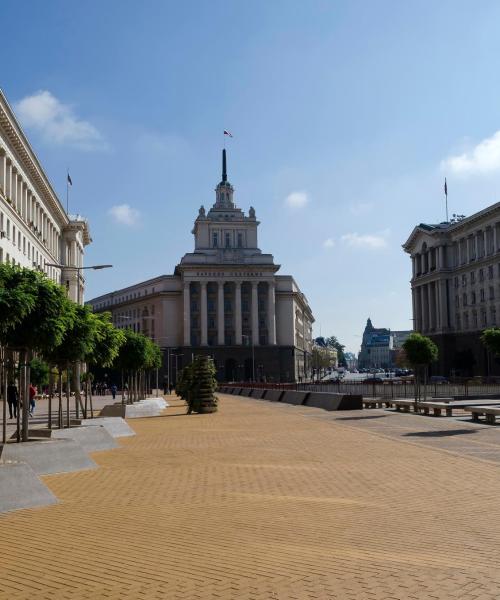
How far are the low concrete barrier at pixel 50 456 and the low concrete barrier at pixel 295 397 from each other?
3155 cm

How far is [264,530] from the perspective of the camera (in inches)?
373

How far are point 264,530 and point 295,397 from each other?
39807 mm

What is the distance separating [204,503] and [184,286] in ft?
403

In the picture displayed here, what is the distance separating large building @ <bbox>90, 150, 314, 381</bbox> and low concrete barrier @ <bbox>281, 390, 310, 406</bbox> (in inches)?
2856

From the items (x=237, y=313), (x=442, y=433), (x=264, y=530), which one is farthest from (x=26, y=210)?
(x=237, y=313)

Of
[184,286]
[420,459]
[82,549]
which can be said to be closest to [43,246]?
[184,286]

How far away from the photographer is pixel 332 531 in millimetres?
9367

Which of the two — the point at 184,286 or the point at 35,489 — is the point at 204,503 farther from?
the point at 184,286

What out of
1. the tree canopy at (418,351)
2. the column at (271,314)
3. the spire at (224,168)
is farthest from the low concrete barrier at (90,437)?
the spire at (224,168)

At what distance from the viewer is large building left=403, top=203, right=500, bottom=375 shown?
305 ft

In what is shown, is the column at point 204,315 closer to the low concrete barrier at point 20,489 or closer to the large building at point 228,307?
the large building at point 228,307

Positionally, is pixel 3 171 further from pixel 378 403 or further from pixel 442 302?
pixel 442 302

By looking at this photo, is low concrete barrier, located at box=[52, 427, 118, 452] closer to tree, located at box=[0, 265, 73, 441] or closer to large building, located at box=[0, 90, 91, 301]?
tree, located at box=[0, 265, 73, 441]

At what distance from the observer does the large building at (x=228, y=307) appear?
431ft
